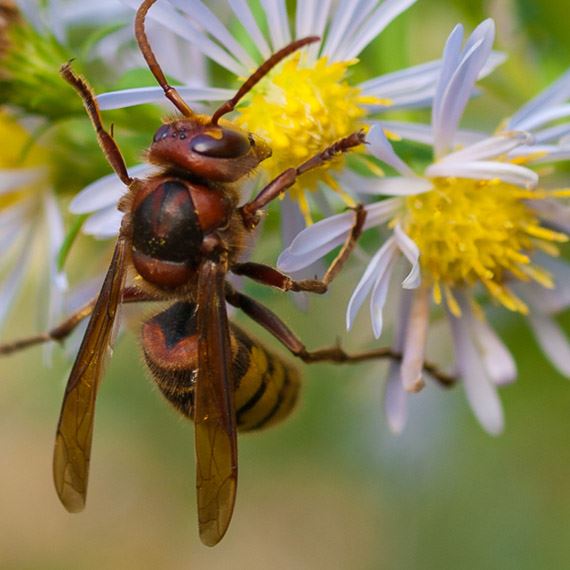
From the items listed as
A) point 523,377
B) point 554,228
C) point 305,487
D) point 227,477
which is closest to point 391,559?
point 305,487

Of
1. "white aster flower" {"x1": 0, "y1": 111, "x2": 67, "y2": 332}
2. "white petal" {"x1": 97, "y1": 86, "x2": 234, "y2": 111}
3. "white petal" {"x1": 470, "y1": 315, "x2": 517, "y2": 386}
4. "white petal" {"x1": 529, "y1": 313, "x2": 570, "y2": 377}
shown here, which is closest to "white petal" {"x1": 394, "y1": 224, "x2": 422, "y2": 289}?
"white petal" {"x1": 470, "y1": 315, "x2": 517, "y2": 386}

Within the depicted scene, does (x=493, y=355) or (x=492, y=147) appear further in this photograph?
(x=493, y=355)

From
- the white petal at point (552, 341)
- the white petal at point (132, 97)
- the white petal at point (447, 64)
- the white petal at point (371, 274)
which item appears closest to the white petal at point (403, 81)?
the white petal at point (447, 64)

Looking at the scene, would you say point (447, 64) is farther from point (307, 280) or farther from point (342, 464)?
point (342, 464)

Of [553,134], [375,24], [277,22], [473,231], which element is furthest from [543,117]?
[277,22]

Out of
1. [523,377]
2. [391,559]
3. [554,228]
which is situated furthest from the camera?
[391,559]

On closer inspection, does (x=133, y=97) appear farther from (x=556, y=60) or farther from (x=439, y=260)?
(x=556, y=60)

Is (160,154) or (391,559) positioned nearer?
(160,154)
